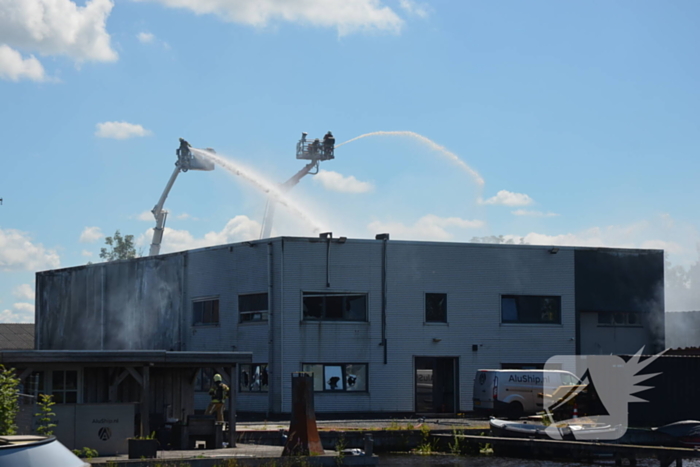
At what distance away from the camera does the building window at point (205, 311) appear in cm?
4272

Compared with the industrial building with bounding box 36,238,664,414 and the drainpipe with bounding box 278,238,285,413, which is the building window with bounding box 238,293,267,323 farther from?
the drainpipe with bounding box 278,238,285,413

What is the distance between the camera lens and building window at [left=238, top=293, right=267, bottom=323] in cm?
3997

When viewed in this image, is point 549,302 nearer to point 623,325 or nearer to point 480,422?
point 623,325

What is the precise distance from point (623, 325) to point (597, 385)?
39.0 ft

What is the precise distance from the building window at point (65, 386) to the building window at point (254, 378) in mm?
13760

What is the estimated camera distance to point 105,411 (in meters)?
24.4

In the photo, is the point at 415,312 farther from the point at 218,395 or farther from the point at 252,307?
the point at 218,395

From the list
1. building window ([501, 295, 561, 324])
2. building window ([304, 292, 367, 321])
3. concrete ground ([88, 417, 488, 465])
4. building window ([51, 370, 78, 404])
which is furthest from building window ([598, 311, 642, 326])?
building window ([51, 370, 78, 404])

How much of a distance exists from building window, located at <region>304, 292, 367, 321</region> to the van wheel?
7.78m

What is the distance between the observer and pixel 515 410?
1399 inches

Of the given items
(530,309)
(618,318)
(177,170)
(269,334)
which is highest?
(177,170)

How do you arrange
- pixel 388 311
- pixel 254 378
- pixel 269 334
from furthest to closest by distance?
pixel 388 311, pixel 254 378, pixel 269 334

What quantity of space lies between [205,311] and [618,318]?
19.3 metres

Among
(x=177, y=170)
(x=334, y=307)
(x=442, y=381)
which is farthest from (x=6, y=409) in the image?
(x=177, y=170)
